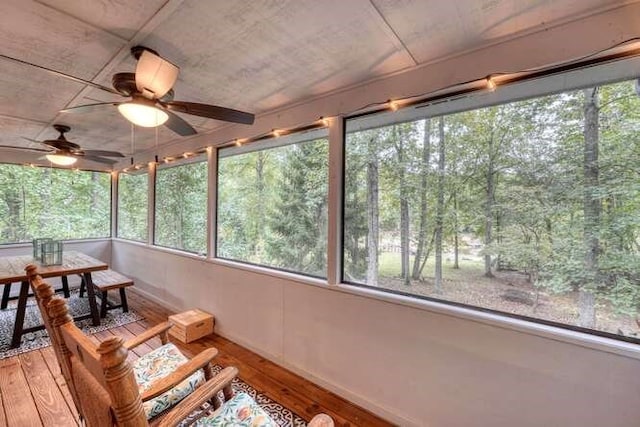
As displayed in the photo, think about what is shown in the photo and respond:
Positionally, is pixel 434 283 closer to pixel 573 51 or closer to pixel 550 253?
pixel 550 253

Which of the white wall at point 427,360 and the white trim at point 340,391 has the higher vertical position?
the white wall at point 427,360

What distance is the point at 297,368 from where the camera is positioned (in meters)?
2.53

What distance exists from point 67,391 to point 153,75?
250 cm

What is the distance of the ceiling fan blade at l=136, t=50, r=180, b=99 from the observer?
1.53 m

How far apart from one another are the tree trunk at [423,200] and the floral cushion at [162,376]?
5.15 ft

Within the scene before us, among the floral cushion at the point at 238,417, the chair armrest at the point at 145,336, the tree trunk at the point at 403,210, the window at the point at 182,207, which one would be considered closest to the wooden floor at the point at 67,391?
the floral cushion at the point at 238,417

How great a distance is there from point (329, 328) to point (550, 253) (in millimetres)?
1587

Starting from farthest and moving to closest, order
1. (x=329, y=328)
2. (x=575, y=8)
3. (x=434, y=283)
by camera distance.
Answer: (x=329, y=328), (x=434, y=283), (x=575, y=8)

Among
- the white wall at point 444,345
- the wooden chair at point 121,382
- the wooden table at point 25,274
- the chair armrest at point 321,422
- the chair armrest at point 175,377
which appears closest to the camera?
the wooden chair at point 121,382

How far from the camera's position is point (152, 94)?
1.72 metres

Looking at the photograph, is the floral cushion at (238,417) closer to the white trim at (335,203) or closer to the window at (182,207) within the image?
the white trim at (335,203)

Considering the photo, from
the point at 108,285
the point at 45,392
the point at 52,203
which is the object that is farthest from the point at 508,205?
the point at 52,203

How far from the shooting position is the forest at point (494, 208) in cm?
143

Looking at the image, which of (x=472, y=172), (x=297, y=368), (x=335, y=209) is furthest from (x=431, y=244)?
(x=297, y=368)
